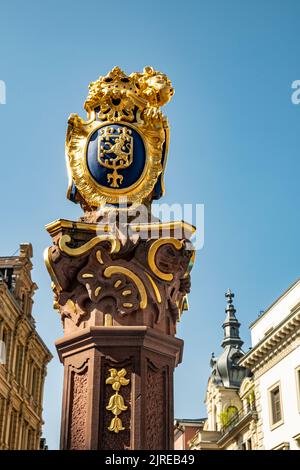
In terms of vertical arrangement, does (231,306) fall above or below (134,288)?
above

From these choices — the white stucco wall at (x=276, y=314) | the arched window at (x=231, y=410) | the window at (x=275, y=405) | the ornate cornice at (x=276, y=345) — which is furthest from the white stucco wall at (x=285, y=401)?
the arched window at (x=231, y=410)

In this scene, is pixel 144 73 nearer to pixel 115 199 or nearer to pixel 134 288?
pixel 115 199

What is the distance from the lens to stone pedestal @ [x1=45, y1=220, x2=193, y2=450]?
5590 mm

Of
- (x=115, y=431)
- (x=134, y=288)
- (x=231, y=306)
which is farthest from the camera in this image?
(x=231, y=306)

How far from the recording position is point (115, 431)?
5.50 m

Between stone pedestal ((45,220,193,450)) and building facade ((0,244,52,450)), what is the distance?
29.4m

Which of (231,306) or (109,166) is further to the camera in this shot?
(231,306)

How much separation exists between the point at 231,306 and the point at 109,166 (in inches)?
2546

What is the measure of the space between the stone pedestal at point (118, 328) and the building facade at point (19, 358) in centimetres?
2939

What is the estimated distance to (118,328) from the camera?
19.0ft

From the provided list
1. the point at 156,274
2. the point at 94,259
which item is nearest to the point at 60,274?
the point at 94,259

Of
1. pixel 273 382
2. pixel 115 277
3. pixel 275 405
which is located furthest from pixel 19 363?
pixel 115 277
